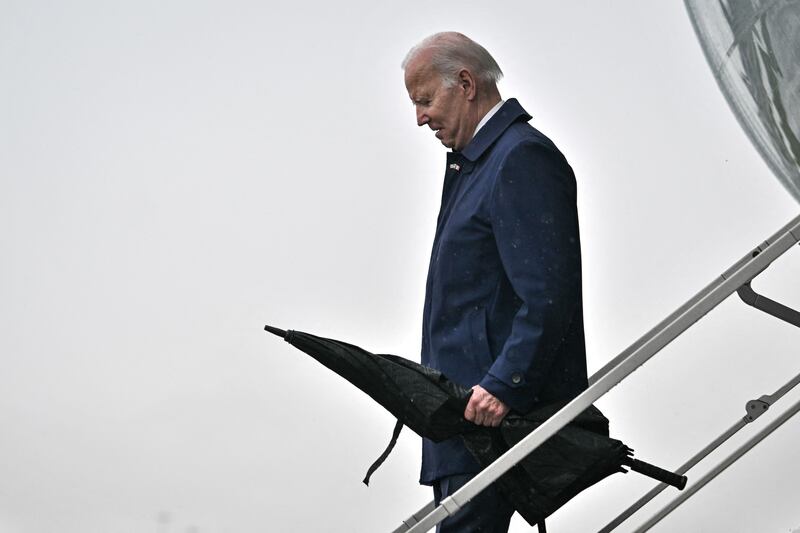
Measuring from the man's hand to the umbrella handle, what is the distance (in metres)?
0.19

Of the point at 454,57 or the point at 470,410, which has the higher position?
the point at 454,57

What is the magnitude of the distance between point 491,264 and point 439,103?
293 mm

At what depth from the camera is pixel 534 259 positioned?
1.84 metres

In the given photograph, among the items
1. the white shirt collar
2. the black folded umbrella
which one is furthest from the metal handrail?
the white shirt collar

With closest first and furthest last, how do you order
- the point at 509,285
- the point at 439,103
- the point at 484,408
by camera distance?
1. the point at 484,408
2. the point at 509,285
3. the point at 439,103

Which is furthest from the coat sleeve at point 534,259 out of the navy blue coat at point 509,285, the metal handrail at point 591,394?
the metal handrail at point 591,394

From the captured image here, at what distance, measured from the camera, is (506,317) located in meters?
1.91

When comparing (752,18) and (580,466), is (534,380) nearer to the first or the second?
(580,466)

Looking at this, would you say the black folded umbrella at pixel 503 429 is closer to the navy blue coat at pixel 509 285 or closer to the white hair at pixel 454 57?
the navy blue coat at pixel 509 285

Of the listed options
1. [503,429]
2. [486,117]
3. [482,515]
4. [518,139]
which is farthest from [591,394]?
[486,117]

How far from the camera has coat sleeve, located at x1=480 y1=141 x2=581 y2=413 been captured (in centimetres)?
180

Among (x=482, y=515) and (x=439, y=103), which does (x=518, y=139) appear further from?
(x=482, y=515)

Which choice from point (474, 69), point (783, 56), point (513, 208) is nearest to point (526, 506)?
point (513, 208)

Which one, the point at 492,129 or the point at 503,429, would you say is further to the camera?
the point at 492,129
